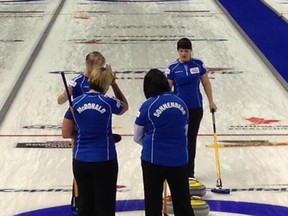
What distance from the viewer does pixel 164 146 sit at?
204 inches

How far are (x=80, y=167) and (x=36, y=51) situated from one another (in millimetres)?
7565

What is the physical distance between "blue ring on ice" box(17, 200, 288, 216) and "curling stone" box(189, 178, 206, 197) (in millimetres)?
103

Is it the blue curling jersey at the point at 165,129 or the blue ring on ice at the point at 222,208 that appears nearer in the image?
the blue curling jersey at the point at 165,129

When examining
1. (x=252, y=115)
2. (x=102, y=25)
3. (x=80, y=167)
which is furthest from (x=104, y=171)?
(x=102, y=25)

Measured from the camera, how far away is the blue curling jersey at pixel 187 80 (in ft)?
21.9

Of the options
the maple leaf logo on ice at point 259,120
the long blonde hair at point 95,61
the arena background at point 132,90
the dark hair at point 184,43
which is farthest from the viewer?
the maple leaf logo on ice at point 259,120

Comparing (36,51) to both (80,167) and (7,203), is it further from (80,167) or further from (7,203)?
(80,167)

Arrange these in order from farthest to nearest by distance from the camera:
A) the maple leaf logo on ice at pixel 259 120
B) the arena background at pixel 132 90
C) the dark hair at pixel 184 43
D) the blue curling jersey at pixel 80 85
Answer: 1. the maple leaf logo on ice at pixel 259 120
2. the arena background at pixel 132 90
3. the dark hair at pixel 184 43
4. the blue curling jersey at pixel 80 85

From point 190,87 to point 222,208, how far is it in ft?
3.74

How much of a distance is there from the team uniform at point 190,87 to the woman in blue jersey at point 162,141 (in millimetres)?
1426

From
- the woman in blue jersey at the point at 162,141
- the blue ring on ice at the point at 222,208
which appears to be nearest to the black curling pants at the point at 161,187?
the woman in blue jersey at the point at 162,141

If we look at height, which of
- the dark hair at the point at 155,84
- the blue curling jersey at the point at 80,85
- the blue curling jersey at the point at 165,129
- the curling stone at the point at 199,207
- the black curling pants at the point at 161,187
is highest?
the blue curling jersey at the point at 80,85

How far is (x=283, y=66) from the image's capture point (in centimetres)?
1169

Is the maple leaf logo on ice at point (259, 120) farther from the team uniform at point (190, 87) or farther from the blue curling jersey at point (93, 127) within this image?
the blue curling jersey at point (93, 127)
